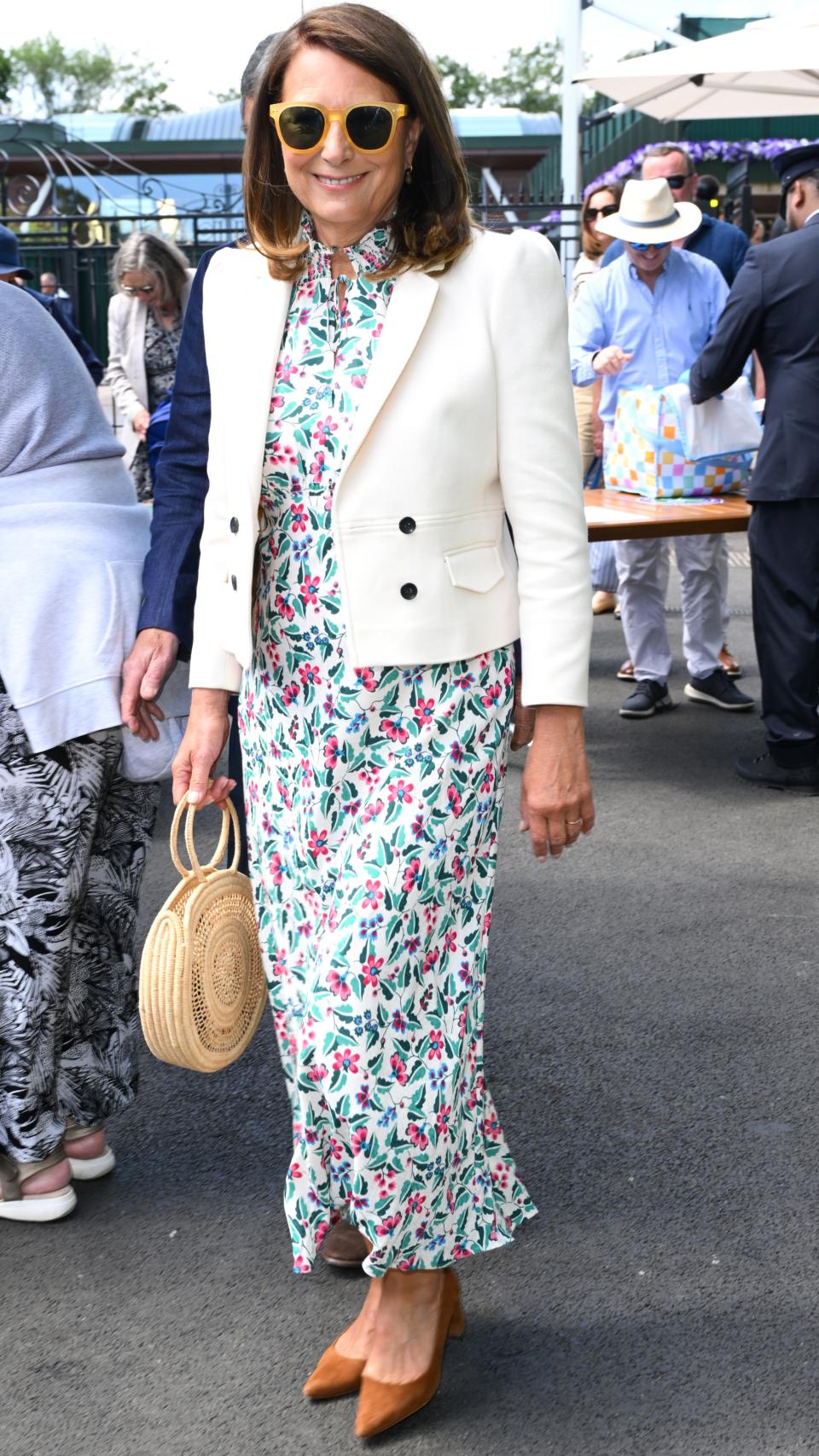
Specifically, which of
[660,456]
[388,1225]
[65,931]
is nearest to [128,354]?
[660,456]

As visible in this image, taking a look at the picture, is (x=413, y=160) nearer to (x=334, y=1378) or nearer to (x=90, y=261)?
(x=334, y=1378)

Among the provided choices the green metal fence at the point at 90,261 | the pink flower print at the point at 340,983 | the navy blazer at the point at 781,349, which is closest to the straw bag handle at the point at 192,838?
the pink flower print at the point at 340,983

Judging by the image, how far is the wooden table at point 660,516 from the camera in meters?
5.95

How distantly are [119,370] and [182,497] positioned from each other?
235 inches

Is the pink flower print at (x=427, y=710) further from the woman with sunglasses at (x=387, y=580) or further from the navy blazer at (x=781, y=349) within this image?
the navy blazer at (x=781, y=349)

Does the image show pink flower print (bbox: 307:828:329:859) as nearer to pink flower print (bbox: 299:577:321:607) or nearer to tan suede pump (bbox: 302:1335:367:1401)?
pink flower print (bbox: 299:577:321:607)

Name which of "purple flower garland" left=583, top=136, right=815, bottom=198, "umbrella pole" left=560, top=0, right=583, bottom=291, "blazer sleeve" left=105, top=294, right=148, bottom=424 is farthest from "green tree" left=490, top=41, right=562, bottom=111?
"blazer sleeve" left=105, top=294, right=148, bottom=424

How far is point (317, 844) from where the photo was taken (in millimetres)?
2504

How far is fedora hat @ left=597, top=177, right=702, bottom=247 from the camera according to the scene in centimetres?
661

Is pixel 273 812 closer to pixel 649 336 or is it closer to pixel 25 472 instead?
pixel 25 472

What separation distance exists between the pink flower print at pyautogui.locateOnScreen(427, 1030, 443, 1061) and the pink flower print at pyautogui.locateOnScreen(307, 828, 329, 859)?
12.8 inches

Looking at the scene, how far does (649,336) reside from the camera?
6.71 metres

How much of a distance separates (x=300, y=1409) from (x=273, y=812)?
99 centimetres

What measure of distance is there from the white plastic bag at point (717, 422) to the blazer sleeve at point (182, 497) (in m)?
3.76
